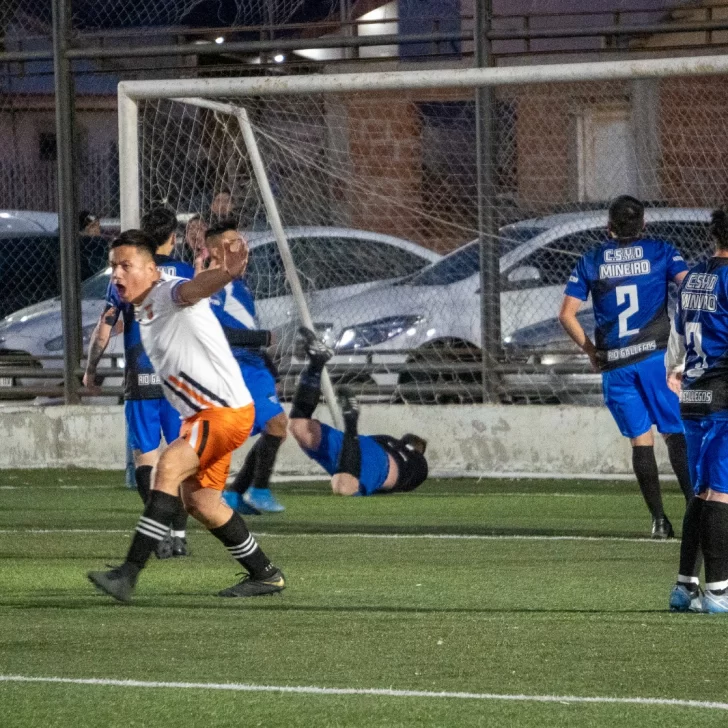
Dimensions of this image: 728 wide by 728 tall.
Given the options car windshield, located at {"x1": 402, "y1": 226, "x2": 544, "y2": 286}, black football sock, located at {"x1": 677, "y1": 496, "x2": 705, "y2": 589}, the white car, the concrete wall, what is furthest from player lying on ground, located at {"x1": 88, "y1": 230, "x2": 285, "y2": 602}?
car windshield, located at {"x1": 402, "y1": 226, "x2": 544, "y2": 286}

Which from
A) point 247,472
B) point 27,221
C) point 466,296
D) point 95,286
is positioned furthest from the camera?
point 27,221

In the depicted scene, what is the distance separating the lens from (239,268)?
24.0ft

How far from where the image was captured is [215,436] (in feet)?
25.3

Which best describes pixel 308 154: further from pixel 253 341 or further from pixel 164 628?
pixel 164 628

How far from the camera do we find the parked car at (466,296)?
14211 mm

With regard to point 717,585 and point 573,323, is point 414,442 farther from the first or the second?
point 717,585

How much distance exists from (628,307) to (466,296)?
4.33m

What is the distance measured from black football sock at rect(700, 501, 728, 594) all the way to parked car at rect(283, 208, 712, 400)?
275 inches

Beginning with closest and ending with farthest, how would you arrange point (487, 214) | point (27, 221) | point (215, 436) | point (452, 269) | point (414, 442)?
point (215, 436)
point (414, 442)
point (487, 214)
point (452, 269)
point (27, 221)

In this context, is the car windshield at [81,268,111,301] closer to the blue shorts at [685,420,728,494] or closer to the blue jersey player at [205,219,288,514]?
the blue jersey player at [205,219,288,514]

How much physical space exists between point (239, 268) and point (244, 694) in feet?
7.21

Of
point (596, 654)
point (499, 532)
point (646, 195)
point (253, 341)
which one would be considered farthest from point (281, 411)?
point (596, 654)

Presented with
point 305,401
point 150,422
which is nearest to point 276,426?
point 305,401

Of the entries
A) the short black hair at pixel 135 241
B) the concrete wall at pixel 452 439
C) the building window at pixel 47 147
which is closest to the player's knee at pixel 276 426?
the concrete wall at pixel 452 439
